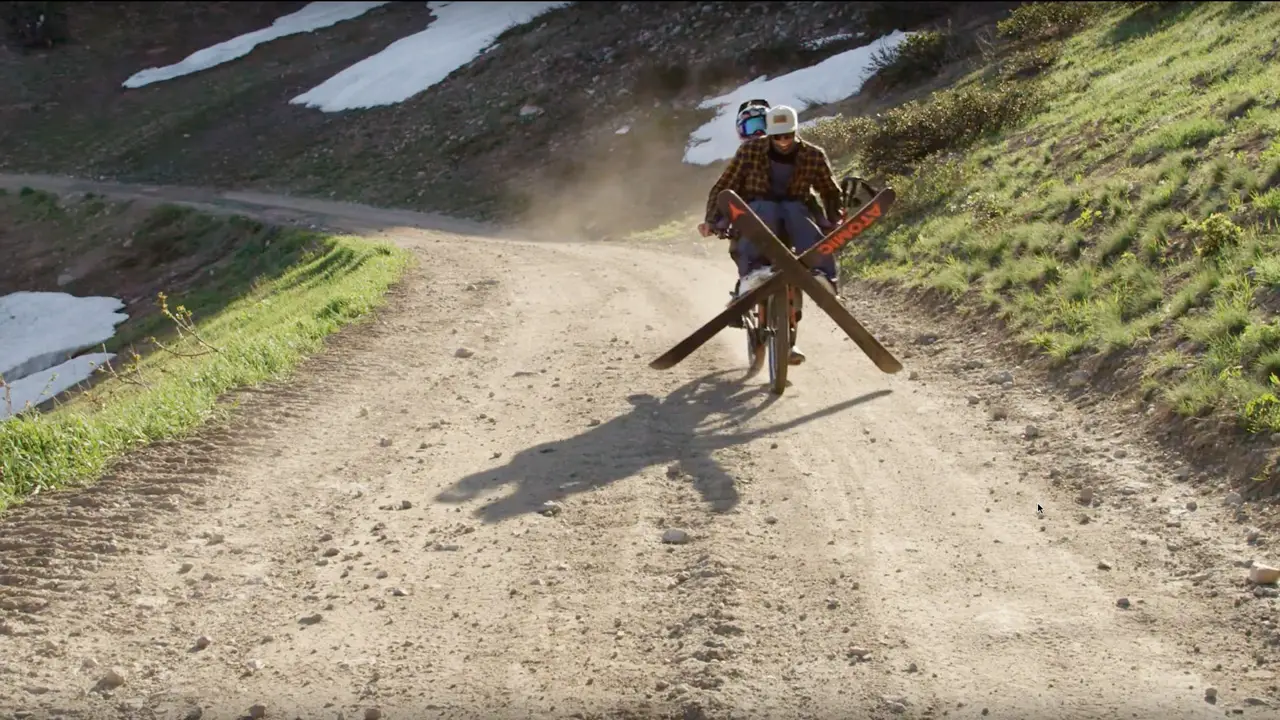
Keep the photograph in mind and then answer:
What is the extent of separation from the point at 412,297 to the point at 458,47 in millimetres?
26666

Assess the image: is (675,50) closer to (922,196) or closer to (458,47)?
(458,47)

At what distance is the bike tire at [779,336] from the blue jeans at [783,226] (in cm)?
38

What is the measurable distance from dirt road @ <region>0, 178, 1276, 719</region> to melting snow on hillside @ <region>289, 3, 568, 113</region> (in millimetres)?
28529

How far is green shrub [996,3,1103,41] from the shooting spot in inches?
889

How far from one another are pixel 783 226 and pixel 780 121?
2.56ft

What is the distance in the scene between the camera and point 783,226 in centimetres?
945

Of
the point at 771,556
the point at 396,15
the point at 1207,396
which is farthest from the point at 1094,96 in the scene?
the point at 396,15

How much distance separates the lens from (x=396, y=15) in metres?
47.2

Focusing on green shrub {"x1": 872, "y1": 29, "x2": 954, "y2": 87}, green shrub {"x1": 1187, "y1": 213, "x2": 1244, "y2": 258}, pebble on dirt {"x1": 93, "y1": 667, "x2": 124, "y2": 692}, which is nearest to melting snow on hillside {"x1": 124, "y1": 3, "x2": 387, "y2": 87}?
green shrub {"x1": 872, "y1": 29, "x2": 954, "y2": 87}

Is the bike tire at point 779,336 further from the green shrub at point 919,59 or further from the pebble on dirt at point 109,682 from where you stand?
the green shrub at point 919,59

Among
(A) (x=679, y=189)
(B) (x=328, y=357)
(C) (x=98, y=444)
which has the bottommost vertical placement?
(A) (x=679, y=189)

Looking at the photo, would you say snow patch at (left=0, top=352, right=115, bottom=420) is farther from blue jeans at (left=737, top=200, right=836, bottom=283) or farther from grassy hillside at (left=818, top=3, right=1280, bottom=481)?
blue jeans at (left=737, top=200, right=836, bottom=283)

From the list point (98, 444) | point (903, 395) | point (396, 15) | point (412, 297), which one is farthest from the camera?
point (396, 15)

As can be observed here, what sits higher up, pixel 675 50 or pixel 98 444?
pixel 98 444
